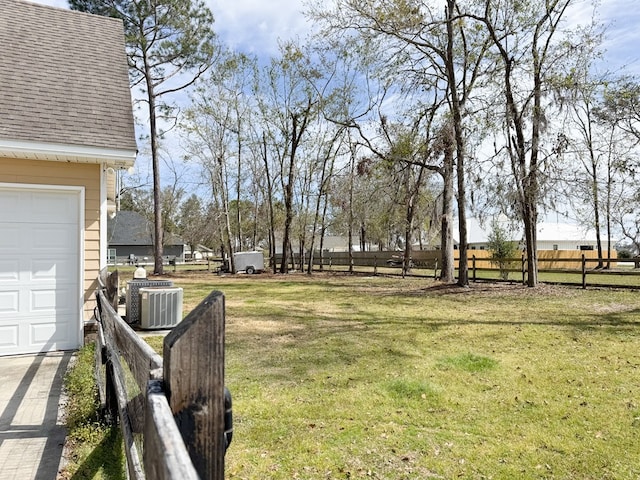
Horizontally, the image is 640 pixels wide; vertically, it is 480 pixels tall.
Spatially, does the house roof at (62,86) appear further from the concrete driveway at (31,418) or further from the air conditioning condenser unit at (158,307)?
the concrete driveway at (31,418)

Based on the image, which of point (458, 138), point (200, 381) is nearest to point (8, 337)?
point (200, 381)

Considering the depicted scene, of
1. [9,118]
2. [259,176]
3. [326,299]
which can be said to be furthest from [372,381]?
[259,176]

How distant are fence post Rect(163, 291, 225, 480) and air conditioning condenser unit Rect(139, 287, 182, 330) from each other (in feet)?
23.5

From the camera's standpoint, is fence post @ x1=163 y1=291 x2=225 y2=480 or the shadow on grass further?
the shadow on grass

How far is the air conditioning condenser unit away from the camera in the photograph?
773 centimetres

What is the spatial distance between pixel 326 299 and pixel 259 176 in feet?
65.0

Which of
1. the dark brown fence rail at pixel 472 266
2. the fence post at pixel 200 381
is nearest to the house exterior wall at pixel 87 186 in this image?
the fence post at pixel 200 381

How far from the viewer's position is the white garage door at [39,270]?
19.7ft

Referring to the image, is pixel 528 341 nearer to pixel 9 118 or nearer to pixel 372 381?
pixel 372 381

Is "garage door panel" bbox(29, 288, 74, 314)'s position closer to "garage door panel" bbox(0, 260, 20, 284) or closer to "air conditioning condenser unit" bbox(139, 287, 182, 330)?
"garage door panel" bbox(0, 260, 20, 284)

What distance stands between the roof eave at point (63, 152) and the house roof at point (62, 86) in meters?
0.01

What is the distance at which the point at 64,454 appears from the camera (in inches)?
129

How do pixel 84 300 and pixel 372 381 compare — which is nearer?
pixel 372 381

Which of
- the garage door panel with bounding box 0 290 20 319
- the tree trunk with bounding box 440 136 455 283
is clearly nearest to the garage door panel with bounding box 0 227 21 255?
the garage door panel with bounding box 0 290 20 319
